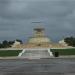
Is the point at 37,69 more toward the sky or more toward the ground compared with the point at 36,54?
more toward the ground

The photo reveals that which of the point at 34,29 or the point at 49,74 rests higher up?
the point at 34,29

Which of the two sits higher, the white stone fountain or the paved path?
the white stone fountain

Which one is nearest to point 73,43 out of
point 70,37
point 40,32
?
point 40,32

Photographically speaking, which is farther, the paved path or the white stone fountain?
the white stone fountain

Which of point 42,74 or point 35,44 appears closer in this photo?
point 42,74

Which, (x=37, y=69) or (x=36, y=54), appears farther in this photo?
(x=36, y=54)

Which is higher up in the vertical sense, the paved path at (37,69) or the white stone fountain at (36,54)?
the white stone fountain at (36,54)

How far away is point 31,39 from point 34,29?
2.96 metres

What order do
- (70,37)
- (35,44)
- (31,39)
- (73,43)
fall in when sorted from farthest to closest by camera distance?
(70,37) < (73,43) < (31,39) < (35,44)

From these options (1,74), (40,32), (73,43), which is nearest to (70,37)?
(73,43)

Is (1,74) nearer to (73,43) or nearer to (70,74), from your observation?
(70,74)

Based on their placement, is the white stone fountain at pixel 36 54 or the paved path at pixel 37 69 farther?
the white stone fountain at pixel 36 54

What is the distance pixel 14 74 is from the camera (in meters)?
18.0

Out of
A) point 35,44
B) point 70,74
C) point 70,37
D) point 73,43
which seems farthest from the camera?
point 70,37
